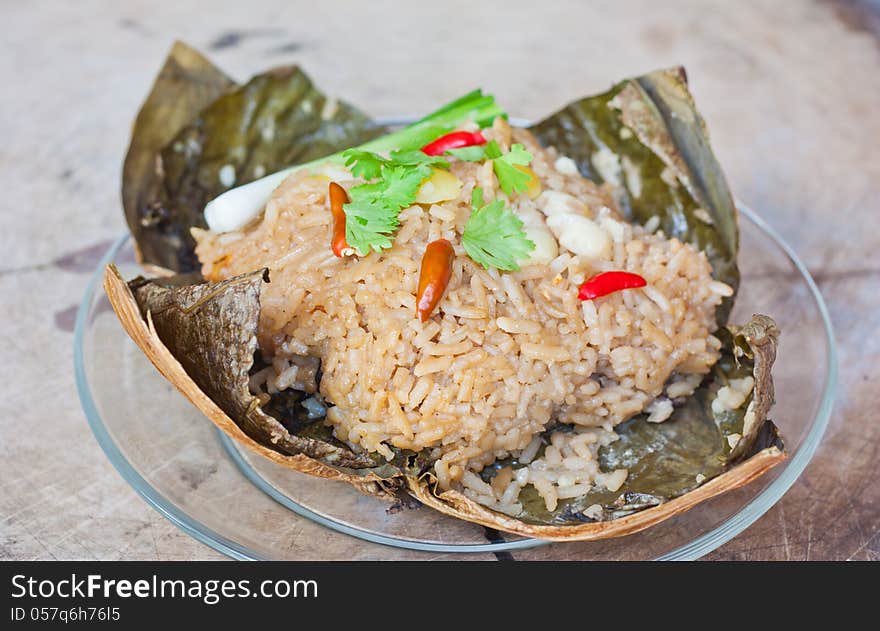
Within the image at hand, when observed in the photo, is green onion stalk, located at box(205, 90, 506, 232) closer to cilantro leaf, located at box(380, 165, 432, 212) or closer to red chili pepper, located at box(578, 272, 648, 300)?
cilantro leaf, located at box(380, 165, 432, 212)

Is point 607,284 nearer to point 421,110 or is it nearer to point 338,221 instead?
point 338,221

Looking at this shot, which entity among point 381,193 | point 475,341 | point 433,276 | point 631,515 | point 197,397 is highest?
point 381,193

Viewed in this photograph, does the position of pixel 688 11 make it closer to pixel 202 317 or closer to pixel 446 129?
pixel 446 129

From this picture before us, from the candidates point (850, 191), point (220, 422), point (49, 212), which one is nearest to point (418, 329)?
point (220, 422)

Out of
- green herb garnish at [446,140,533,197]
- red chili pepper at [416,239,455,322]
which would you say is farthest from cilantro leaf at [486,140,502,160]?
red chili pepper at [416,239,455,322]

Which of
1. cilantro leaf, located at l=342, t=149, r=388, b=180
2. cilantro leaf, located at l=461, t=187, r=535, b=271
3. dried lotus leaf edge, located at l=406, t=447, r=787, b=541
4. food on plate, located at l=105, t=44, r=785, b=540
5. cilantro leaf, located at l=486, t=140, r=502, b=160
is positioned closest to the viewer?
dried lotus leaf edge, located at l=406, t=447, r=787, b=541

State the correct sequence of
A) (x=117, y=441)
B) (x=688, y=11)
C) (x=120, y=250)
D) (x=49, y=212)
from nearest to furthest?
(x=117, y=441) < (x=120, y=250) < (x=49, y=212) < (x=688, y=11)

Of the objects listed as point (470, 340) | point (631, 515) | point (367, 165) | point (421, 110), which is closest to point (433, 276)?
point (470, 340)
